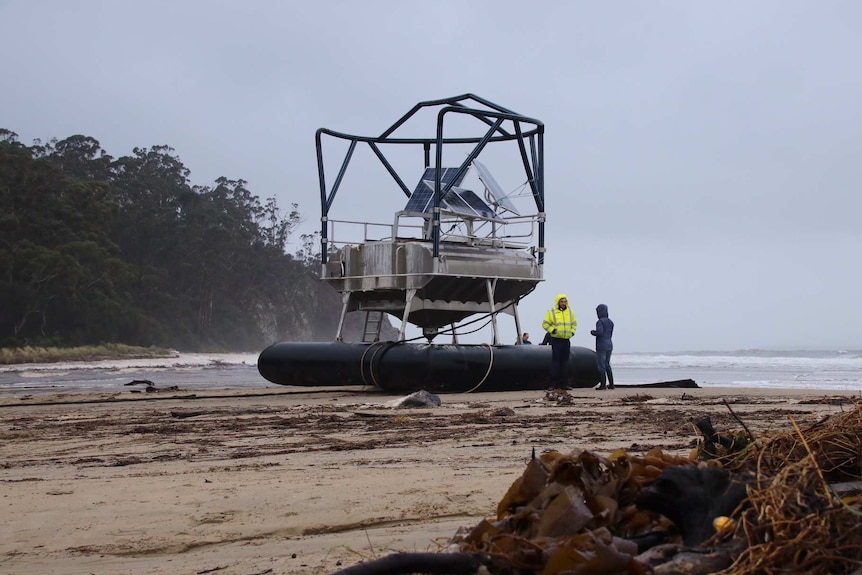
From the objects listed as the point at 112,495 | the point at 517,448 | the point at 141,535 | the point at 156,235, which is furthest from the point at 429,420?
the point at 156,235

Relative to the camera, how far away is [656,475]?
2691mm

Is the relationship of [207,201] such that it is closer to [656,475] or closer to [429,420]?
[429,420]

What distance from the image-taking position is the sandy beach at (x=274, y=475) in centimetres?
327

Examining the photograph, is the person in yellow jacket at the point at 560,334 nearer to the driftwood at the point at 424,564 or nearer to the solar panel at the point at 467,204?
the solar panel at the point at 467,204

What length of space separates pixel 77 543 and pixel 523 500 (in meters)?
1.84

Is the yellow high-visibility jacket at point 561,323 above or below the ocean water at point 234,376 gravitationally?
above

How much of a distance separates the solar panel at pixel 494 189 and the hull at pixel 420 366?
3.18 m

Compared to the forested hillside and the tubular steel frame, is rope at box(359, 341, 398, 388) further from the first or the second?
the forested hillside

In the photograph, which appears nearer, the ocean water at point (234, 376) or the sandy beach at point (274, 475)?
the sandy beach at point (274, 475)

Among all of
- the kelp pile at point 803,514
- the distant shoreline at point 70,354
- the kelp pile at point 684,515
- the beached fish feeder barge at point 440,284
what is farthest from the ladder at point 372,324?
the distant shoreline at point 70,354

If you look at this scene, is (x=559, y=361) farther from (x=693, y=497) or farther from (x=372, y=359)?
(x=693, y=497)

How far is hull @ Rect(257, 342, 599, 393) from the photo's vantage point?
1309cm

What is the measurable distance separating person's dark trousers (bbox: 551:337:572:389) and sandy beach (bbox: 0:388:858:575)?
412 cm

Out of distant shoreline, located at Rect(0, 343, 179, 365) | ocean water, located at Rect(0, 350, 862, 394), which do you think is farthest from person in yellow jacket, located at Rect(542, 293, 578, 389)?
distant shoreline, located at Rect(0, 343, 179, 365)
